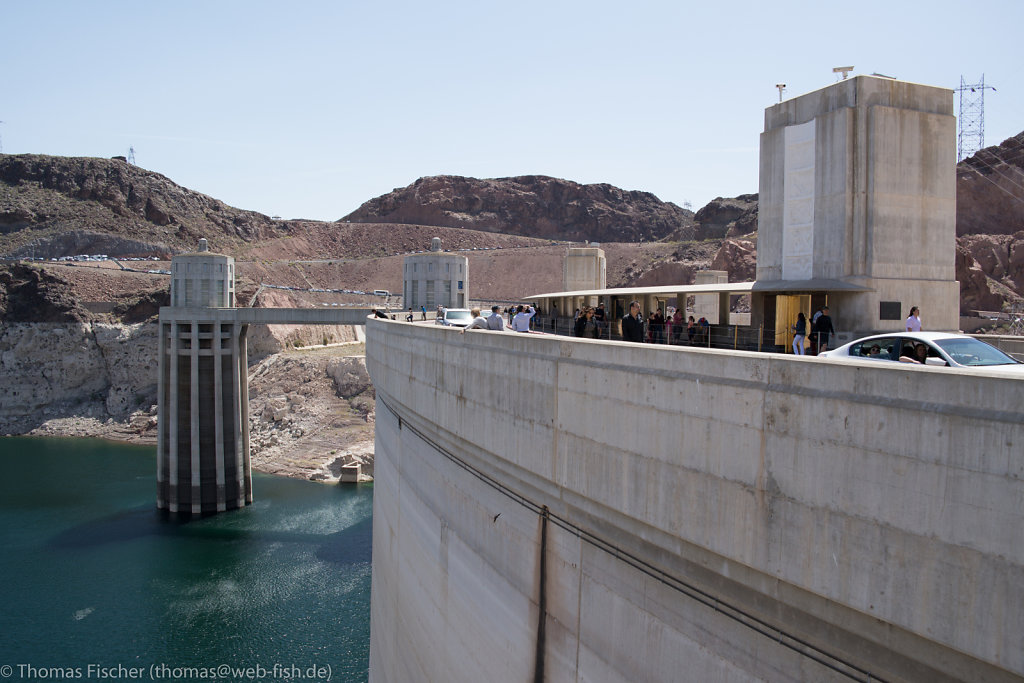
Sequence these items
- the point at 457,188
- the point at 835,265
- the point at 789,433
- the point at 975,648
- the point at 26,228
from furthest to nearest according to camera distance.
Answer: the point at 457,188 → the point at 26,228 → the point at 835,265 → the point at 789,433 → the point at 975,648

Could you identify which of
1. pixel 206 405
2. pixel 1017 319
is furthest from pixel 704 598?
pixel 206 405

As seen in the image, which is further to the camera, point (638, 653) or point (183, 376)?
point (183, 376)

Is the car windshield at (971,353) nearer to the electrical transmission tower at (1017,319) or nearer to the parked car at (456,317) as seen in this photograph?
the parked car at (456,317)

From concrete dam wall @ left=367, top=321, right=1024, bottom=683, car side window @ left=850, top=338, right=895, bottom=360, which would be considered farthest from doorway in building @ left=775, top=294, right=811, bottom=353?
concrete dam wall @ left=367, top=321, right=1024, bottom=683

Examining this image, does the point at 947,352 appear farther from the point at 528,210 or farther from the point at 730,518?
the point at 528,210

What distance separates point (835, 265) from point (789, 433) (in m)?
7.52

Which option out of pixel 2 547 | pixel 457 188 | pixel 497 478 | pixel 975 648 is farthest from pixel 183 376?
pixel 457 188

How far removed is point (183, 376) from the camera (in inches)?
1563

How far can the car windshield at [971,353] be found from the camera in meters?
6.69

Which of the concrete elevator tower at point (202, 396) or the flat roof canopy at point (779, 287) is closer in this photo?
the flat roof canopy at point (779, 287)

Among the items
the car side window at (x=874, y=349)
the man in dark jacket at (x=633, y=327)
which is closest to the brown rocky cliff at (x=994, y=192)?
the man in dark jacket at (x=633, y=327)

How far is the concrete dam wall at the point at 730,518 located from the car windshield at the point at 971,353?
2.95 m

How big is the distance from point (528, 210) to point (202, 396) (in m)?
117

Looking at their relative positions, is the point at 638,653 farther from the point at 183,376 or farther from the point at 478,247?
the point at 478,247
